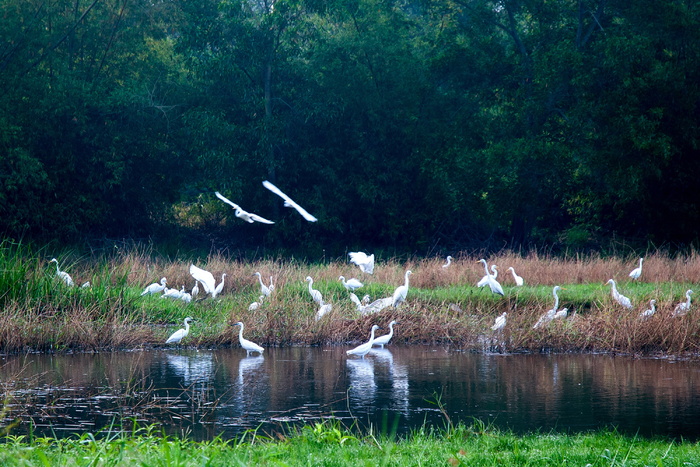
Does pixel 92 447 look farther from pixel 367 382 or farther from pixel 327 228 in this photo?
pixel 327 228

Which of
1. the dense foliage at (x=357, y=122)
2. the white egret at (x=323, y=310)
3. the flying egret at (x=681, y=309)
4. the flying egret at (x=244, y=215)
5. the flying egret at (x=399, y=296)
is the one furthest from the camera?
the dense foliage at (x=357, y=122)

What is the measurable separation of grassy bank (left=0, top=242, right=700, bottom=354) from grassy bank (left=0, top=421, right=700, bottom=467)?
18.6ft

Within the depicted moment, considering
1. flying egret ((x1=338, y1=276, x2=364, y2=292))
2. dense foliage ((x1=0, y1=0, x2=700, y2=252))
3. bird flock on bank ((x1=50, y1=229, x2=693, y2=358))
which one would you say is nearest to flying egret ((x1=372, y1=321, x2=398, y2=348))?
bird flock on bank ((x1=50, y1=229, x2=693, y2=358))

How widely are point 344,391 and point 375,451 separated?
3996mm

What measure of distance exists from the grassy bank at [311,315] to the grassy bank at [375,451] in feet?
18.6

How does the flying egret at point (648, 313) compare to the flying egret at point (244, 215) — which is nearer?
the flying egret at point (648, 313)

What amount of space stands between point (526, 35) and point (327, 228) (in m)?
8.90

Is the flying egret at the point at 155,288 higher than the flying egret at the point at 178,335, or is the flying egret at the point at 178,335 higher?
the flying egret at the point at 155,288

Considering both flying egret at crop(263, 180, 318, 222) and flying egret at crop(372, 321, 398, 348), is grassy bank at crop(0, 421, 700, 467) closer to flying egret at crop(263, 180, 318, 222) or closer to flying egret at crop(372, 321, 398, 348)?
flying egret at crop(263, 180, 318, 222)

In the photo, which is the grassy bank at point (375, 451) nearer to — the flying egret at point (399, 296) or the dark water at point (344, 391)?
the dark water at point (344, 391)

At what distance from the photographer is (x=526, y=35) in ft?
86.5

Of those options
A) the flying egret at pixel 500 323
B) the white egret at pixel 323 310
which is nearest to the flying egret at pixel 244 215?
the white egret at pixel 323 310

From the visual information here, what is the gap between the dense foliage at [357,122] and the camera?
76.4 feet

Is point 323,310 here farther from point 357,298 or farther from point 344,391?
point 344,391
